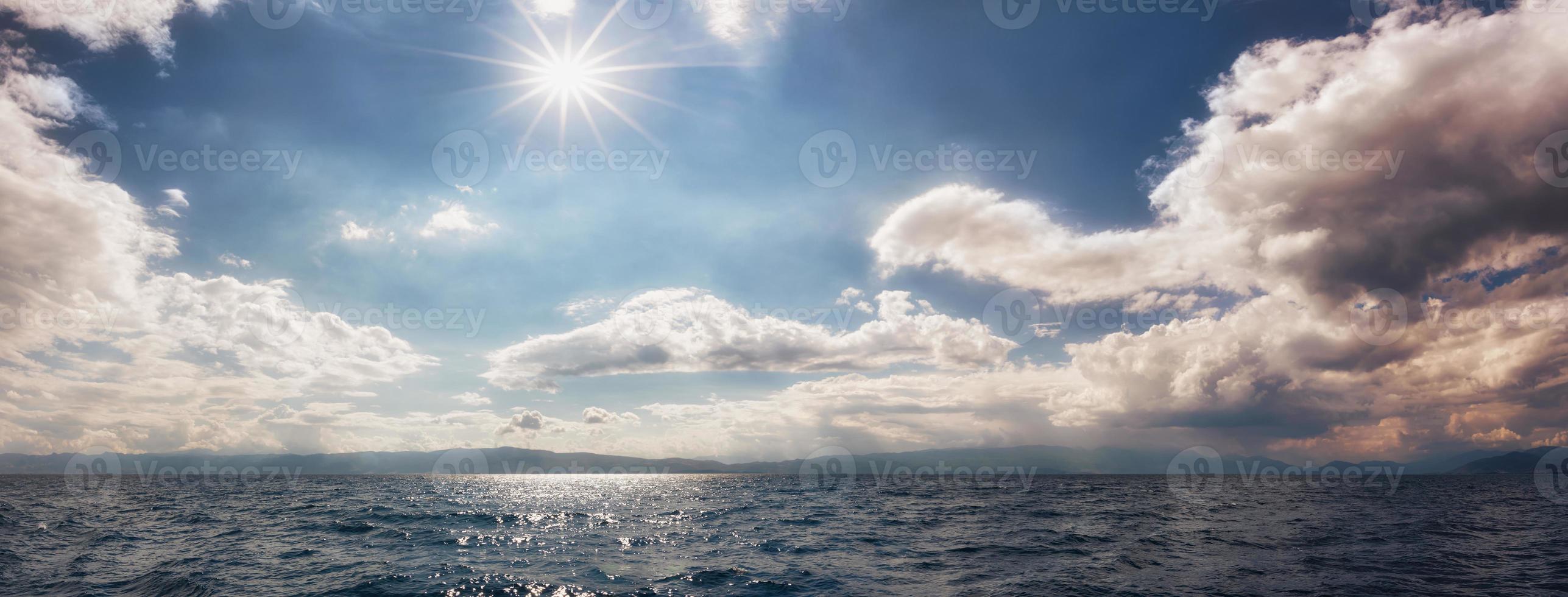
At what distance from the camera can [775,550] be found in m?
29.9

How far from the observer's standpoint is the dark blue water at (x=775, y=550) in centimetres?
2205

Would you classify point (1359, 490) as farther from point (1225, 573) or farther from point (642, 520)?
point (642, 520)

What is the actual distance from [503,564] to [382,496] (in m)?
64.9

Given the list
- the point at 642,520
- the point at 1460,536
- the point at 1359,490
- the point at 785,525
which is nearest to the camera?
the point at 1460,536

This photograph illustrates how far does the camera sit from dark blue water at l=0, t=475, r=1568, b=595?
22.0m

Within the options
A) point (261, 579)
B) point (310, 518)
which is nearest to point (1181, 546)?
point (261, 579)

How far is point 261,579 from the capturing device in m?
22.5

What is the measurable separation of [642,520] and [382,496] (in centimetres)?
5137

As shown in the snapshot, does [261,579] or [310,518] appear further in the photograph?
[310,518]

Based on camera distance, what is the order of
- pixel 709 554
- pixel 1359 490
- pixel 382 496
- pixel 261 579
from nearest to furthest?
pixel 261 579, pixel 709 554, pixel 382 496, pixel 1359 490

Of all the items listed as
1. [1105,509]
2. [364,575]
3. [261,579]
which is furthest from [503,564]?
[1105,509]

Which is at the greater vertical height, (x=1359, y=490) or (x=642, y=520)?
(x=642, y=520)

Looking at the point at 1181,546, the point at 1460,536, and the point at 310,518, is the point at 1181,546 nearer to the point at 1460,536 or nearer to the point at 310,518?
the point at 1460,536

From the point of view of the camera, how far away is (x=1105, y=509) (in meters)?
55.2
